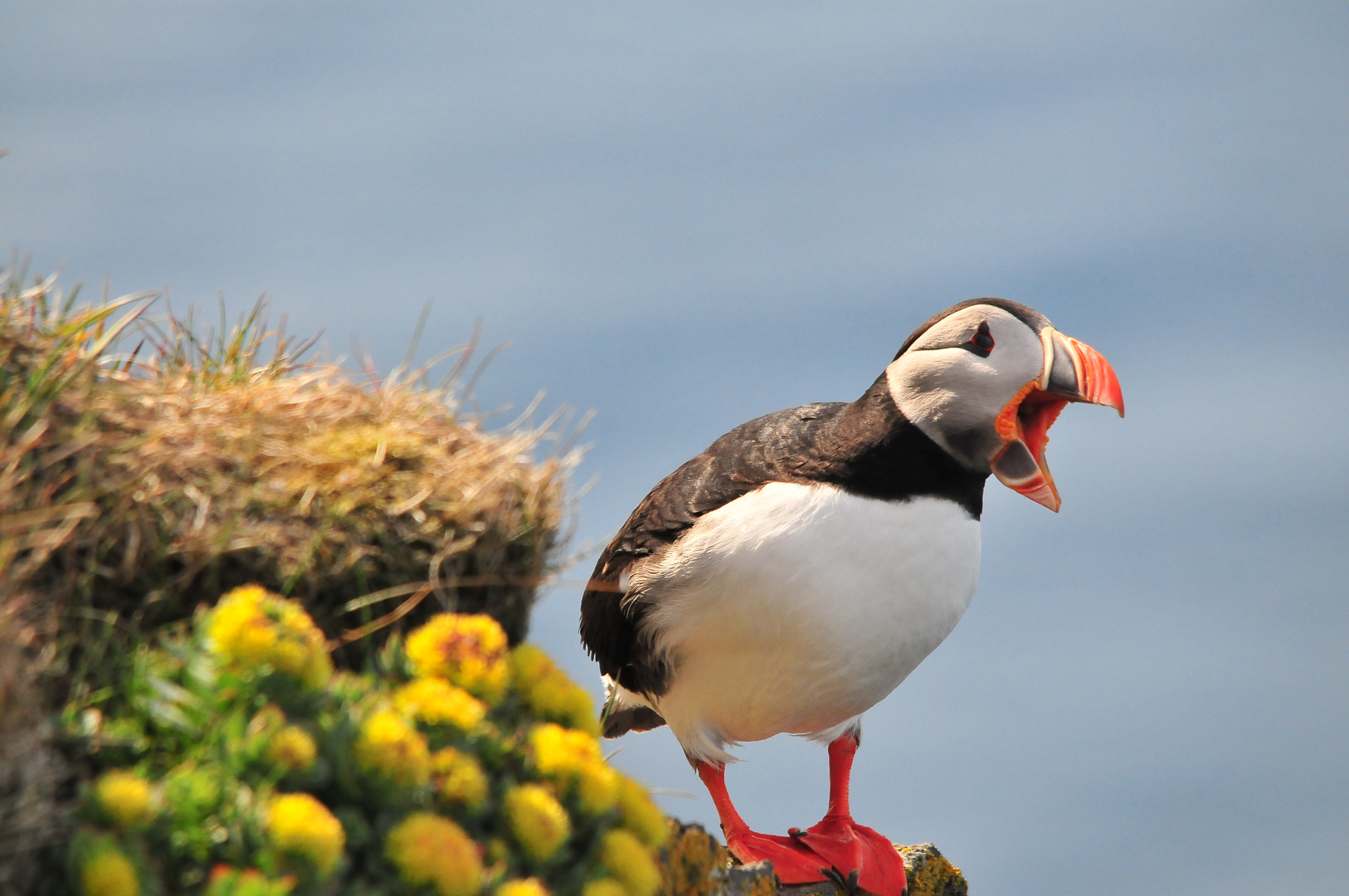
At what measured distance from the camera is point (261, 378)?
4152 millimetres

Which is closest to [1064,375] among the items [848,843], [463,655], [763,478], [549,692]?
[763,478]

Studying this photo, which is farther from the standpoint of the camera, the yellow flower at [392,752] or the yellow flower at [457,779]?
the yellow flower at [457,779]

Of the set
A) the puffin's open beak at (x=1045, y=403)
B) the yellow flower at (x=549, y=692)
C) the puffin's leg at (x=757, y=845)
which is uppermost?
the puffin's open beak at (x=1045, y=403)

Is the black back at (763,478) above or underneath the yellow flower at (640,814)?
above

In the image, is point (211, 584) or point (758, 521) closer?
point (211, 584)

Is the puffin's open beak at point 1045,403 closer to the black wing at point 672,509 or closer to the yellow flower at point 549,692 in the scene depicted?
the black wing at point 672,509

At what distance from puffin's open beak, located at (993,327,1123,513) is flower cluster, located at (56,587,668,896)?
2069mm

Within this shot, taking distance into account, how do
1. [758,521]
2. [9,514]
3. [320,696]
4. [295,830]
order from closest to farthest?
[295,830], [320,696], [9,514], [758,521]

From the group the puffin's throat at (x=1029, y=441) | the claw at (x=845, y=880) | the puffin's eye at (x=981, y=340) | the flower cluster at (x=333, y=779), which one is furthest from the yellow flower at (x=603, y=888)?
the puffin's eye at (x=981, y=340)

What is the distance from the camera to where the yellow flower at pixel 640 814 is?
295 centimetres

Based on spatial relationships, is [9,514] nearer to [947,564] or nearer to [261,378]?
[261,378]

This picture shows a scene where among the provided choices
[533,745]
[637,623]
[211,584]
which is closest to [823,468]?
[637,623]

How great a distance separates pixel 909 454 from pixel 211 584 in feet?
7.99

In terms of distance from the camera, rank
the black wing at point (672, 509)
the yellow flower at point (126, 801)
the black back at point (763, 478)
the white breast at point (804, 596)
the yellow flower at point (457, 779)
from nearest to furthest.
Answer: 1. the yellow flower at point (126, 801)
2. the yellow flower at point (457, 779)
3. the white breast at point (804, 596)
4. the black back at point (763, 478)
5. the black wing at point (672, 509)
